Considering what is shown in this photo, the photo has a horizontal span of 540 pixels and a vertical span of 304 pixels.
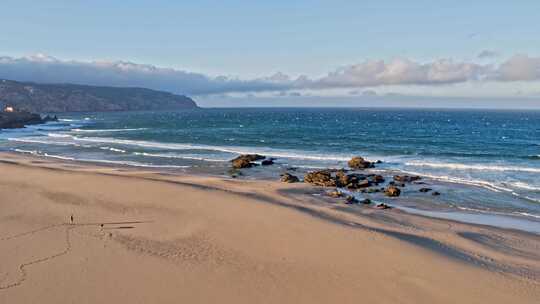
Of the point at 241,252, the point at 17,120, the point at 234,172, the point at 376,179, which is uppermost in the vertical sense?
the point at 17,120

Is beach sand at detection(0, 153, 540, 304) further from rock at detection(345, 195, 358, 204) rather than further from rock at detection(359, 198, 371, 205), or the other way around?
rock at detection(359, 198, 371, 205)

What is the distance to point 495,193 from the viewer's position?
2470 centimetres

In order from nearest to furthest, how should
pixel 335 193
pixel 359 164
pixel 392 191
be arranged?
pixel 335 193 → pixel 392 191 → pixel 359 164

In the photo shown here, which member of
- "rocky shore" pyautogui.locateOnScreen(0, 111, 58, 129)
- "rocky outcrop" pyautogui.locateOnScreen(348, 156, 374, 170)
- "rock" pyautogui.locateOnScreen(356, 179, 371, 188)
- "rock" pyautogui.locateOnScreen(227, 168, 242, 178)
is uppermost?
"rocky shore" pyautogui.locateOnScreen(0, 111, 58, 129)

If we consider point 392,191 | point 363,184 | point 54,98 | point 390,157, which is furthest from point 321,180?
point 54,98

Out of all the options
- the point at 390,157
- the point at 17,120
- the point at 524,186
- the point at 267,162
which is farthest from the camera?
the point at 17,120

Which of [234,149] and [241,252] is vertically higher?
[234,149]

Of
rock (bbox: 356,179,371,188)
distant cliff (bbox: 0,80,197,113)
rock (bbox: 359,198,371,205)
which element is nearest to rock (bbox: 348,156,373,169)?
rock (bbox: 356,179,371,188)

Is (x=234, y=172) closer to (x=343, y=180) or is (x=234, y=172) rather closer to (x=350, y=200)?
(x=343, y=180)

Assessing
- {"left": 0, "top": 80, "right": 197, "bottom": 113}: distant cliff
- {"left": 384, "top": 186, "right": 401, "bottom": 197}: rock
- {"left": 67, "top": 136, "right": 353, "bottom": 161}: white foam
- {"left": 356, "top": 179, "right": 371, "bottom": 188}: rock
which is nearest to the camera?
{"left": 384, "top": 186, "right": 401, "bottom": 197}: rock

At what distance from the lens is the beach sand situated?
11086mm

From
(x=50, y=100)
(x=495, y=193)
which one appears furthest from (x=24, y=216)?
(x=50, y=100)

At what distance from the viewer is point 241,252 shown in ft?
45.6

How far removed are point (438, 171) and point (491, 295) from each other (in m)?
22.0
